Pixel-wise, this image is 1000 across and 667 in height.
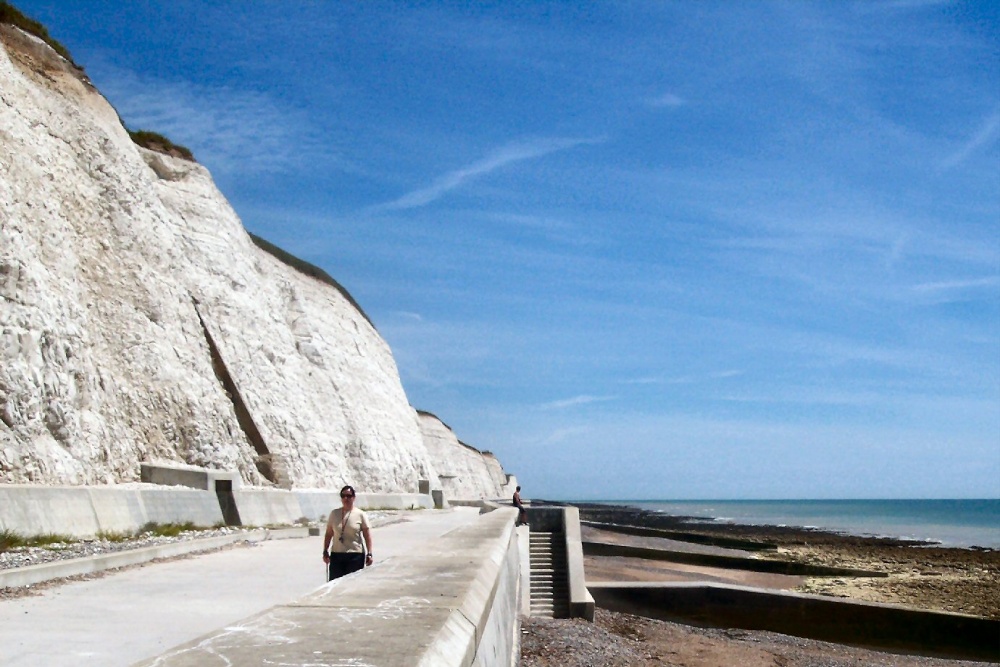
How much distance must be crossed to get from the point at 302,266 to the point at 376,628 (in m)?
44.4

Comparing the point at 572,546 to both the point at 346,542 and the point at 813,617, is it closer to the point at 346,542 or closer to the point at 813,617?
the point at 813,617

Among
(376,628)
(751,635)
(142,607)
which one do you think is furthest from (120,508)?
(751,635)

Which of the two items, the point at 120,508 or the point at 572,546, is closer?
the point at 120,508

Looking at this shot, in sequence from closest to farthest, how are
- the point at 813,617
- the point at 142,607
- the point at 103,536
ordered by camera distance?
the point at 142,607, the point at 103,536, the point at 813,617

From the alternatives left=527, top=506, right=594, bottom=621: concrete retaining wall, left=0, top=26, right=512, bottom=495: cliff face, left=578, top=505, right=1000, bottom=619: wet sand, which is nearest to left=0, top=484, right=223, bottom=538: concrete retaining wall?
left=0, top=26, right=512, bottom=495: cliff face

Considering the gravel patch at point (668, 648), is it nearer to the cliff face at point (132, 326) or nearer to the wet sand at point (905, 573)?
the wet sand at point (905, 573)

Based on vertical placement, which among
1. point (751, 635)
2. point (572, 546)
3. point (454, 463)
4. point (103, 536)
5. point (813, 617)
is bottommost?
point (751, 635)

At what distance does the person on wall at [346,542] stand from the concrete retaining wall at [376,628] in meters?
3.94

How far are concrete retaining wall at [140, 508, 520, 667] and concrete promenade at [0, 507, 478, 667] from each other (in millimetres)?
1328

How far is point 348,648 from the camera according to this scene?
2.70m

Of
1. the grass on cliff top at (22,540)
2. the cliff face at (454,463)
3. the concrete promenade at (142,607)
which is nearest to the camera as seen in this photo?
the concrete promenade at (142,607)

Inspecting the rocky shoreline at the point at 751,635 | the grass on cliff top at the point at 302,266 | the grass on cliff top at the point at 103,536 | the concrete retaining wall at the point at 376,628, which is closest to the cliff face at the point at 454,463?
the grass on cliff top at the point at 302,266

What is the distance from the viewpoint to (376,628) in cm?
303

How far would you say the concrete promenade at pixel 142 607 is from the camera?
19.7 ft
